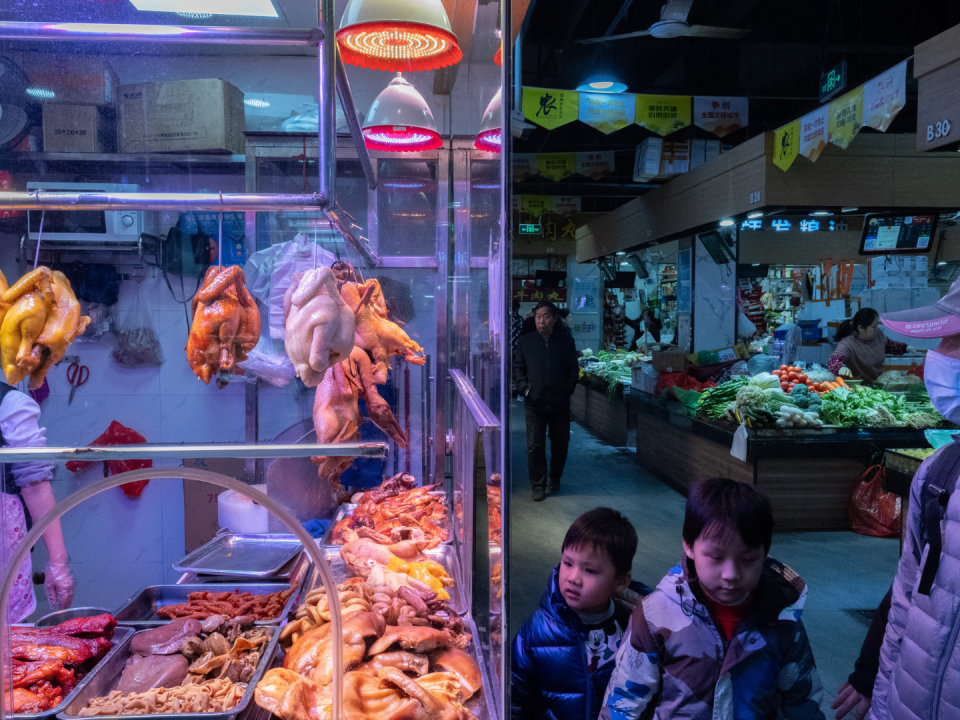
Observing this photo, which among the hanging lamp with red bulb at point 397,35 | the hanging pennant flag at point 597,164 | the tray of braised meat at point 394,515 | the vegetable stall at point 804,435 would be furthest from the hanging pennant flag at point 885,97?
the hanging pennant flag at point 597,164

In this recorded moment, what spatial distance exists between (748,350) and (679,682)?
7943 millimetres

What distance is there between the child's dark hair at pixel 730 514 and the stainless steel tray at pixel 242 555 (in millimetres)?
1529

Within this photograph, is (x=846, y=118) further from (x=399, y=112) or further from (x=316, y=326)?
(x=316, y=326)

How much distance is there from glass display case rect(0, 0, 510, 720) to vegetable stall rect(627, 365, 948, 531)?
11.1 feet

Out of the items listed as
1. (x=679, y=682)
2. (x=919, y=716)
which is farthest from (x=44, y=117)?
(x=919, y=716)

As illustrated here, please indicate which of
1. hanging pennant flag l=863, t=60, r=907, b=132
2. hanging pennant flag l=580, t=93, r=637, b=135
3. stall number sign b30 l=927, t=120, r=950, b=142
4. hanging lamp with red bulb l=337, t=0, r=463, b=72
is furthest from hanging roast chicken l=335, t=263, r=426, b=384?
hanging pennant flag l=580, t=93, r=637, b=135

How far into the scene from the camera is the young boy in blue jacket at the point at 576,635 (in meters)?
1.95

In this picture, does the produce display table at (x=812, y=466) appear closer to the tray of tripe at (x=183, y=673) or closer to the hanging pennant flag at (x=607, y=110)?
the hanging pennant flag at (x=607, y=110)

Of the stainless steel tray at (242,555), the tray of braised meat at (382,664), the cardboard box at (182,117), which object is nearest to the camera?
the tray of braised meat at (382,664)

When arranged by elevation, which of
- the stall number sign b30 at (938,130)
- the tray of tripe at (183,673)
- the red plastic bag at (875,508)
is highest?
the stall number sign b30 at (938,130)

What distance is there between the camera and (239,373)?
3463 millimetres

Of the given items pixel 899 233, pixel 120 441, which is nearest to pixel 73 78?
pixel 120 441

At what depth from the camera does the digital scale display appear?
22.5ft

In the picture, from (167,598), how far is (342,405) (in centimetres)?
88
